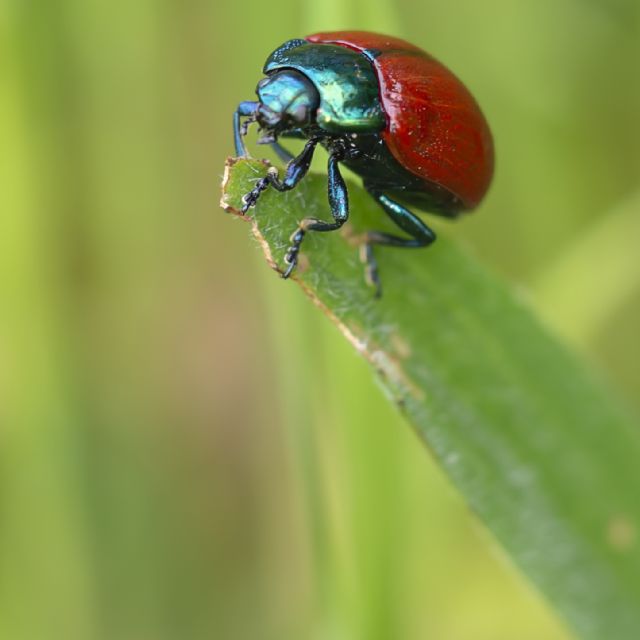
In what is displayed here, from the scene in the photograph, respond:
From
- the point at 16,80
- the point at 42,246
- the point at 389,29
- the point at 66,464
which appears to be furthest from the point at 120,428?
the point at 389,29

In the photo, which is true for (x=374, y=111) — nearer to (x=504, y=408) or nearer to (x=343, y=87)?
(x=343, y=87)

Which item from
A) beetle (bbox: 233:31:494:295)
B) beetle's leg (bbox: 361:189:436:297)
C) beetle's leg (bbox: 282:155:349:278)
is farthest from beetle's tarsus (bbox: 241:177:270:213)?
beetle (bbox: 233:31:494:295)

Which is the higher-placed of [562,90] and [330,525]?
[562,90]

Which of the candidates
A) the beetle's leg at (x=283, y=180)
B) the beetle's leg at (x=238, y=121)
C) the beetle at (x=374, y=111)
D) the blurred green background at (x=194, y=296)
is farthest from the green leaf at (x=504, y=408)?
the blurred green background at (x=194, y=296)

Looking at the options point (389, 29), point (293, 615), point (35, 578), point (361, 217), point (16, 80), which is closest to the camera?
point (361, 217)

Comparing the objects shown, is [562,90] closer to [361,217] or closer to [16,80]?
[361,217]

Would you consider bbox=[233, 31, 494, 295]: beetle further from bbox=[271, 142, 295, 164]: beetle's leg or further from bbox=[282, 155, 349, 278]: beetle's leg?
bbox=[282, 155, 349, 278]: beetle's leg

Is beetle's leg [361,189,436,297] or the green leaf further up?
beetle's leg [361,189,436,297]
